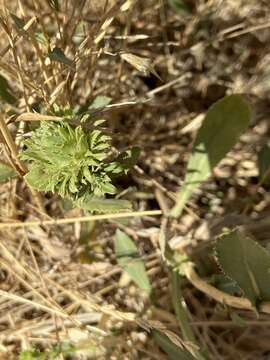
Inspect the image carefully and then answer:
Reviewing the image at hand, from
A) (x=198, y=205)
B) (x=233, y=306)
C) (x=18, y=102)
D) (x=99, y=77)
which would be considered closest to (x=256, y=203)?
(x=198, y=205)

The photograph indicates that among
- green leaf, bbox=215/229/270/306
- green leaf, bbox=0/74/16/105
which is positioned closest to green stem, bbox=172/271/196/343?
green leaf, bbox=215/229/270/306

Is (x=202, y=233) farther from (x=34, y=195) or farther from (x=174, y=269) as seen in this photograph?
(x=34, y=195)

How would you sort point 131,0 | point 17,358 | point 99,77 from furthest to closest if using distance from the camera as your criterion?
point 99,77
point 17,358
point 131,0

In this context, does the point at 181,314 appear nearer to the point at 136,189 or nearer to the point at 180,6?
the point at 136,189

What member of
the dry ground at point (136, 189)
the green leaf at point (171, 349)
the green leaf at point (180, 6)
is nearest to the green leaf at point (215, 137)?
the dry ground at point (136, 189)

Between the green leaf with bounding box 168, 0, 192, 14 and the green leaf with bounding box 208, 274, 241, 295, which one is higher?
the green leaf with bounding box 168, 0, 192, 14

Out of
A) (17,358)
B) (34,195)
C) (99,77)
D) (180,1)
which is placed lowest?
(17,358)

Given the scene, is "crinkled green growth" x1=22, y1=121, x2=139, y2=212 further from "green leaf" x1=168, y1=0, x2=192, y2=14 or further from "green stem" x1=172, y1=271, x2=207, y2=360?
"green leaf" x1=168, y1=0, x2=192, y2=14
